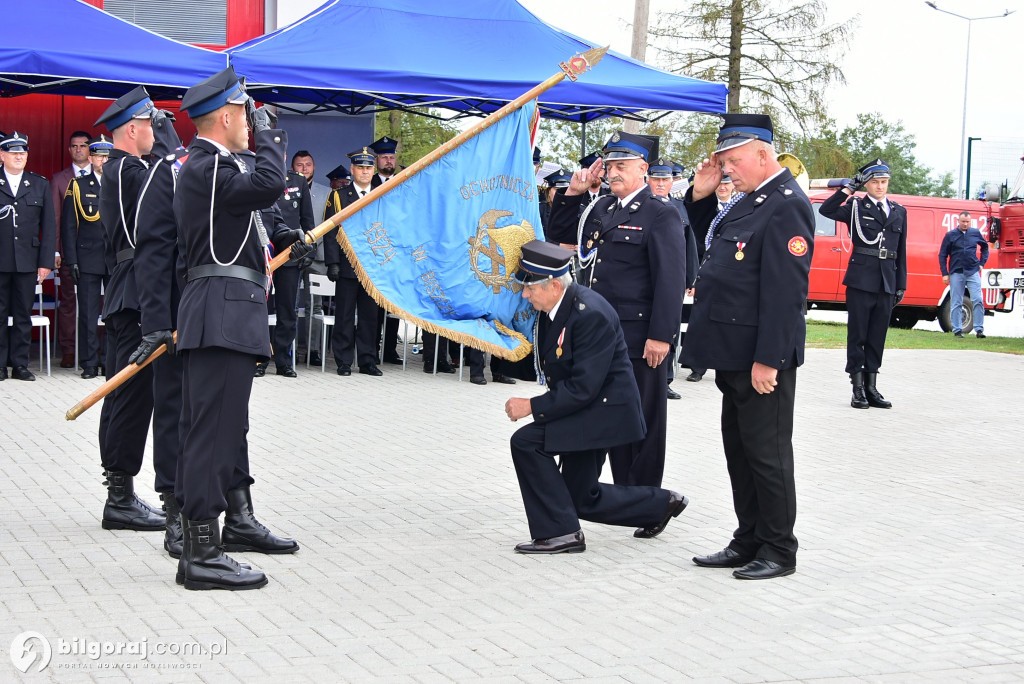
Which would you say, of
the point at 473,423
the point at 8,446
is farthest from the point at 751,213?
the point at 8,446

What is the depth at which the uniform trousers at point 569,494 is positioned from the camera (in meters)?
5.70

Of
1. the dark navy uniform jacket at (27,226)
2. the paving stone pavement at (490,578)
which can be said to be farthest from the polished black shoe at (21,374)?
the paving stone pavement at (490,578)

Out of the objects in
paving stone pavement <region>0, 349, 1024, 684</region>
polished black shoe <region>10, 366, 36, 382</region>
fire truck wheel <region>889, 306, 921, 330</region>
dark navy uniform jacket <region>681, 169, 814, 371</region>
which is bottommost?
paving stone pavement <region>0, 349, 1024, 684</region>

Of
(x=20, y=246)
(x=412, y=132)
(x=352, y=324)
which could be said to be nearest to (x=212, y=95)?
(x=20, y=246)

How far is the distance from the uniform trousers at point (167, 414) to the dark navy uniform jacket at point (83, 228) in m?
6.12

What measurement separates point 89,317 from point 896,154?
5059 centimetres

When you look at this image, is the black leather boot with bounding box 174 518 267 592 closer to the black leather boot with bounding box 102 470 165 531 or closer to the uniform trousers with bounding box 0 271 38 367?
the black leather boot with bounding box 102 470 165 531

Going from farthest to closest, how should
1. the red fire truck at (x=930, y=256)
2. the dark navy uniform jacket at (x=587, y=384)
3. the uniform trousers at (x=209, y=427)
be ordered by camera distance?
the red fire truck at (x=930, y=256), the dark navy uniform jacket at (x=587, y=384), the uniform trousers at (x=209, y=427)

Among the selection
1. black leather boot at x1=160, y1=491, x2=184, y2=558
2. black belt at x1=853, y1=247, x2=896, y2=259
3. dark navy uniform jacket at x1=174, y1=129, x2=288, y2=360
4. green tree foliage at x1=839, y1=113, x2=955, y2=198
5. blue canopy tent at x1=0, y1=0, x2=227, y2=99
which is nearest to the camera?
dark navy uniform jacket at x1=174, y1=129, x2=288, y2=360

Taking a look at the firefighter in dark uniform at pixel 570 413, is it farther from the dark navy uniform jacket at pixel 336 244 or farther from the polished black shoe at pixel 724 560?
the dark navy uniform jacket at pixel 336 244

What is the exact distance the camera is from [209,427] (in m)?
4.99

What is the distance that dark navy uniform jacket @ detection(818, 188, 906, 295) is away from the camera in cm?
1107

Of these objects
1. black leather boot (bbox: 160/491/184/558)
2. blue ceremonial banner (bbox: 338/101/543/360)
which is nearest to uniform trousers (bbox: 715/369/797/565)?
blue ceremonial banner (bbox: 338/101/543/360)

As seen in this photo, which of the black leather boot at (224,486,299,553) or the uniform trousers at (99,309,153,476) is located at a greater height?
the uniform trousers at (99,309,153,476)
